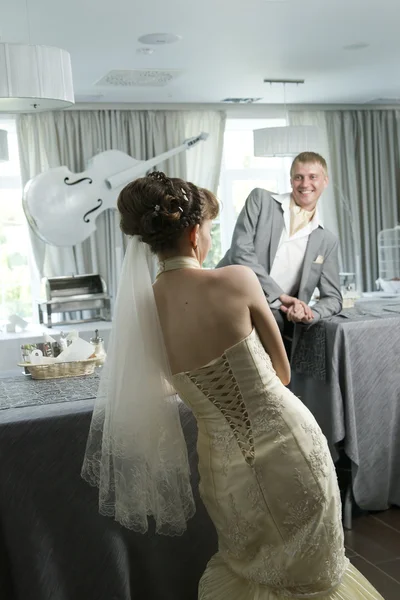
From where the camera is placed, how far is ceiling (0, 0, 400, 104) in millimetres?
4633

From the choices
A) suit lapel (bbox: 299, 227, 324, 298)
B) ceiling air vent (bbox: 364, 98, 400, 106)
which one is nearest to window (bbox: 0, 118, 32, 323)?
ceiling air vent (bbox: 364, 98, 400, 106)

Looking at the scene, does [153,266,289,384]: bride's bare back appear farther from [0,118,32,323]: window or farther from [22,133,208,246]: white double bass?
[0,118,32,323]: window

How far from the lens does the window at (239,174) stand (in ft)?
27.7

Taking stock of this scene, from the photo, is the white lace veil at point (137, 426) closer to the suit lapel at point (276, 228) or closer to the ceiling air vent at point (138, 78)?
the suit lapel at point (276, 228)

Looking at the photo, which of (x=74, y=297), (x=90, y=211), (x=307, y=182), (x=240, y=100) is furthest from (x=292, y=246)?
(x=240, y=100)

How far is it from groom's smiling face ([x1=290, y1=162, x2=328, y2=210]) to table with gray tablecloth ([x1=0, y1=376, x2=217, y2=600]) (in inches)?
57.8

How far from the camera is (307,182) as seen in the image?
3.53m

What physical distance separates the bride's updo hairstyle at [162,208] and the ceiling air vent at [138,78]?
441 cm

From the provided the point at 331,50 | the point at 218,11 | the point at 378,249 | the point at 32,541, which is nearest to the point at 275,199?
the point at 218,11

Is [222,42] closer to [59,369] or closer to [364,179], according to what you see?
[59,369]

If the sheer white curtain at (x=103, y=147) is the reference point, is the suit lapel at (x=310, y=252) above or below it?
below

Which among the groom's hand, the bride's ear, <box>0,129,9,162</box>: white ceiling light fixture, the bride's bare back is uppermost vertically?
<box>0,129,9,162</box>: white ceiling light fixture

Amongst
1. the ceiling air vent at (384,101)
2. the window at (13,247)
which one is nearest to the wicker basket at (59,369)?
the window at (13,247)

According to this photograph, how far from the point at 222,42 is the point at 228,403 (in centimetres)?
399
